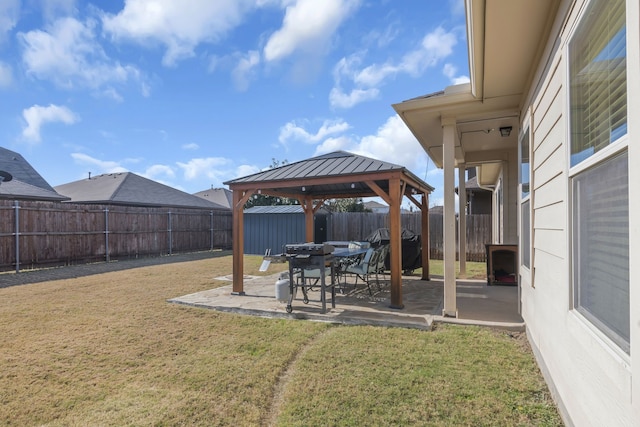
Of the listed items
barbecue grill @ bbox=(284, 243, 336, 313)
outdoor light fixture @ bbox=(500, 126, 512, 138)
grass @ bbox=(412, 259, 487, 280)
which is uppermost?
outdoor light fixture @ bbox=(500, 126, 512, 138)

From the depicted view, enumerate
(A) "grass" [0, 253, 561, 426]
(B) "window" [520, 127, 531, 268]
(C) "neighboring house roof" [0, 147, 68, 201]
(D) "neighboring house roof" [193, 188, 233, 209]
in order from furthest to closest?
(D) "neighboring house roof" [193, 188, 233, 209]
(C) "neighboring house roof" [0, 147, 68, 201]
(B) "window" [520, 127, 531, 268]
(A) "grass" [0, 253, 561, 426]

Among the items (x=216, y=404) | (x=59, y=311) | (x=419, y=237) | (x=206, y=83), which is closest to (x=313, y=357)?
(x=216, y=404)

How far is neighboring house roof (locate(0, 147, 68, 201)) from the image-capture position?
11.8 meters

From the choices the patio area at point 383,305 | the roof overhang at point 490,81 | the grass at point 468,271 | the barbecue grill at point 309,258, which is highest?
the roof overhang at point 490,81

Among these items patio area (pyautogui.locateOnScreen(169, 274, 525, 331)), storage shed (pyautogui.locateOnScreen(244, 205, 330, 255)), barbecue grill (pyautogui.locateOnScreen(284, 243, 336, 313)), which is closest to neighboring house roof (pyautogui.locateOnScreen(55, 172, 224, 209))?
storage shed (pyautogui.locateOnScreen(244, 205, 330, 255))

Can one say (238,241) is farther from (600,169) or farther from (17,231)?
(17,231)

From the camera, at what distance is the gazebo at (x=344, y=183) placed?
15.6 ft

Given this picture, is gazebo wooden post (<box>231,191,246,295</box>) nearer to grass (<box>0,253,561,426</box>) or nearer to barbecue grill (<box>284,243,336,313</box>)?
grass (<box>0,253,561,426</box>)

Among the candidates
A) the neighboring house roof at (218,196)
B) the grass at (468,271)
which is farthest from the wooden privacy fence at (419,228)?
the neighboring house roof at (218,196)

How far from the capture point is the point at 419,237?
825cm

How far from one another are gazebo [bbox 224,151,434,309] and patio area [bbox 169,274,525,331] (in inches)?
15.4

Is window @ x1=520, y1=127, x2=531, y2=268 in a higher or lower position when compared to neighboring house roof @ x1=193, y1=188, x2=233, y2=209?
lower

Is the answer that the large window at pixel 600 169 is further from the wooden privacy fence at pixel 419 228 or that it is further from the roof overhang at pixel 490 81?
the wooden privacy fence at pixel 419 228

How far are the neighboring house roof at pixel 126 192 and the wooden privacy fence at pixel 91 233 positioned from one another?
3154 millimetres
